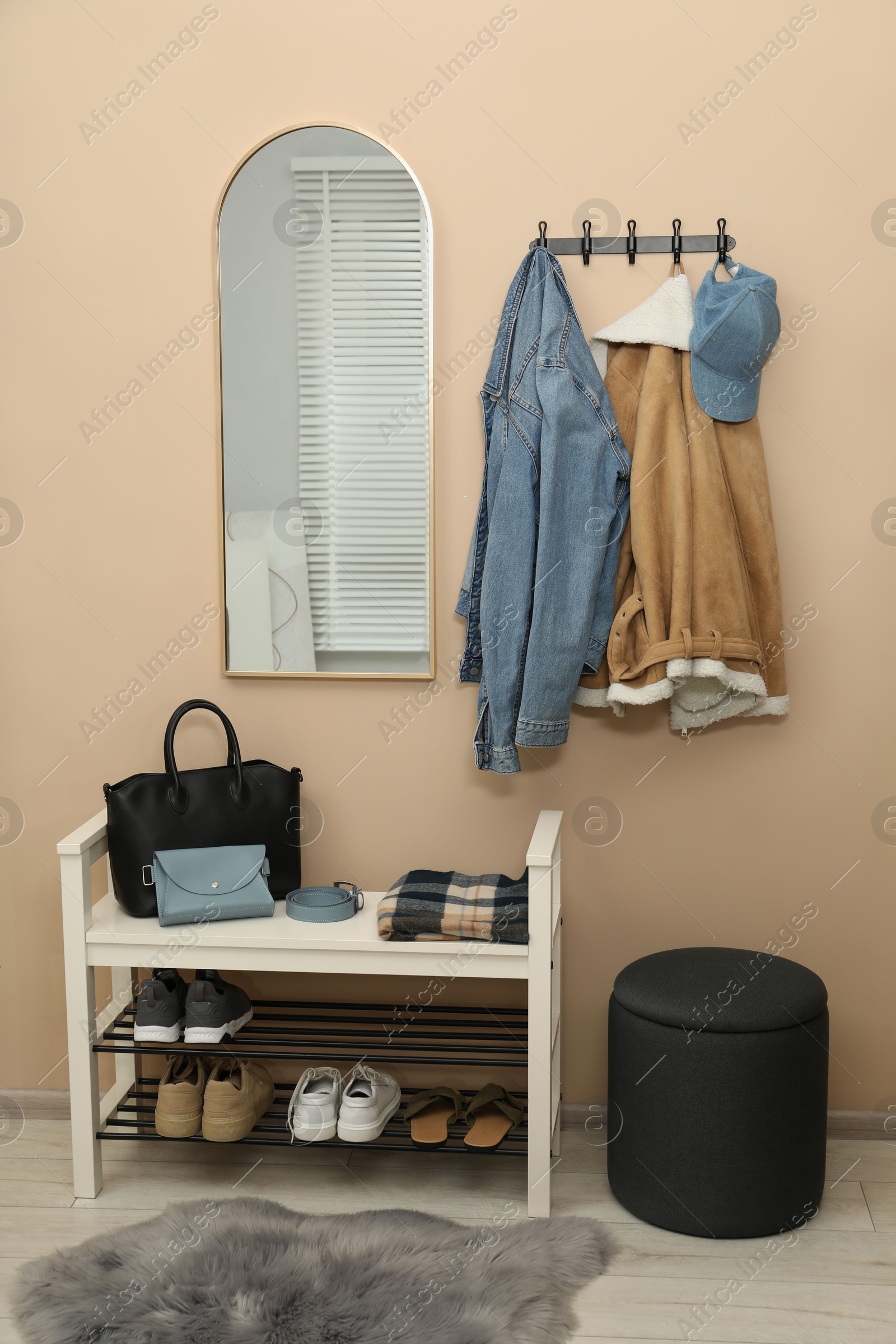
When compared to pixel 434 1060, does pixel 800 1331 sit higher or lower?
lower

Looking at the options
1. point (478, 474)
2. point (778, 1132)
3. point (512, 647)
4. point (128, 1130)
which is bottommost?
point (128, 1130)

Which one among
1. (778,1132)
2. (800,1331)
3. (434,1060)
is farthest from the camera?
(434,1060)

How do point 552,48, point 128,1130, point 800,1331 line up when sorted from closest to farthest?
point 800,1331 < point 552,48 < point 128,1130

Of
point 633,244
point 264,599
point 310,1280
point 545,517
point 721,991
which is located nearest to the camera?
point 310,1280

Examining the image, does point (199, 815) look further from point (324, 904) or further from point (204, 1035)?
point (204, 1035)

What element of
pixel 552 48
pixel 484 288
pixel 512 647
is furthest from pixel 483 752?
pixel 552 48

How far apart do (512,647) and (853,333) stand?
93 centimetres

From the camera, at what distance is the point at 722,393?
1.95 m

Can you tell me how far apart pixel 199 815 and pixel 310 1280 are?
83cm

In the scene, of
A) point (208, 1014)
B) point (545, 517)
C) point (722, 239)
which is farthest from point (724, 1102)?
point (722, 239)

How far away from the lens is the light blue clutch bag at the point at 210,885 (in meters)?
1.92

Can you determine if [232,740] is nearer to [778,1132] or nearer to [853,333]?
[778,1132]

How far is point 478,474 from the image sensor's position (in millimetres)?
2121

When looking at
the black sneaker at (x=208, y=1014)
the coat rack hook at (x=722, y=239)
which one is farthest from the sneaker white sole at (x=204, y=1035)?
the coat rack hook at (x=722, y=239)
